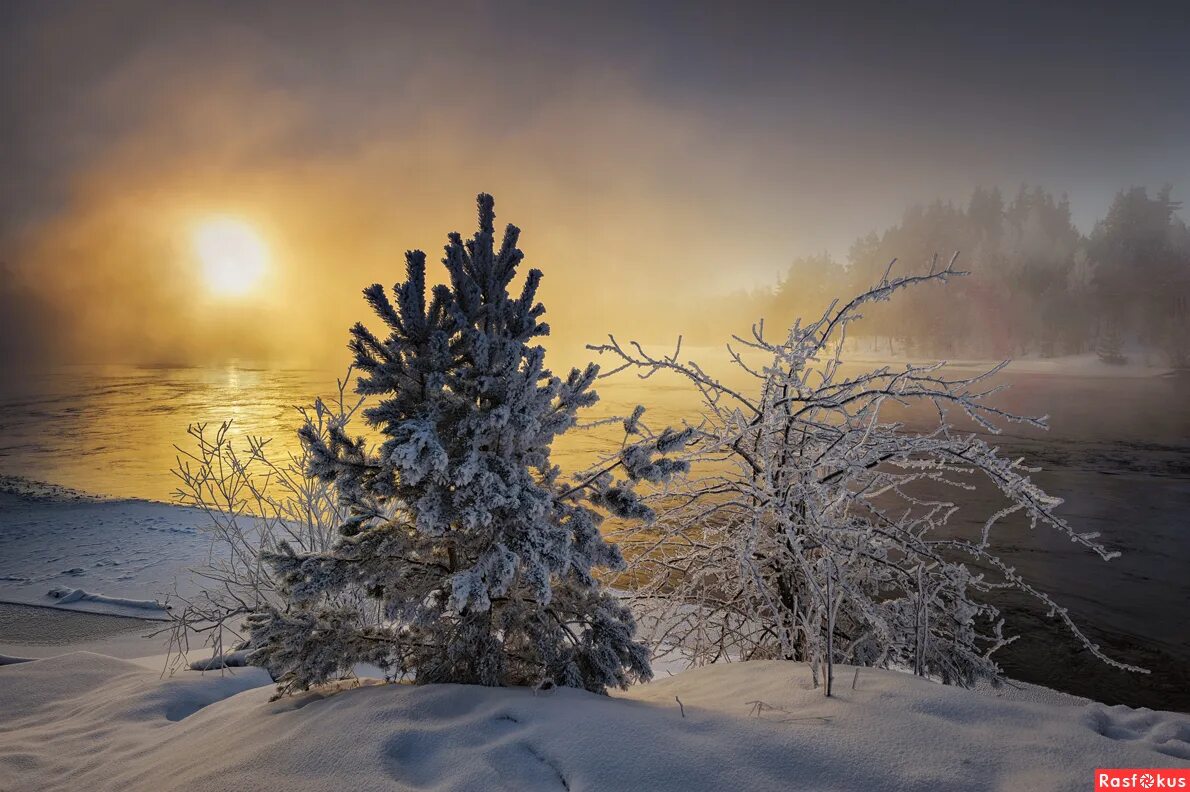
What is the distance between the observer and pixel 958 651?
15.4 ft

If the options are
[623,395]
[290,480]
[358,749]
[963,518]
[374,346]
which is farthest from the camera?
[623,395]

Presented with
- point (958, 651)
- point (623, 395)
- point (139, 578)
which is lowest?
point (139, 578)

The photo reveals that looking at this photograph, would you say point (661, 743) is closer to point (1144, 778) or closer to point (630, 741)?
point (630, 741)

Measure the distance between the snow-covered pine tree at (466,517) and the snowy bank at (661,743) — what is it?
34cm

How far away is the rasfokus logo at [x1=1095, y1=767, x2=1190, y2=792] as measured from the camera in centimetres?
211

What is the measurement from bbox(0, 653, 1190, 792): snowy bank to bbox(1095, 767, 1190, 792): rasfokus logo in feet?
0.10

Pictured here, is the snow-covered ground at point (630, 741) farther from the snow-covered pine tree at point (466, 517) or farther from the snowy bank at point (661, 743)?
the snow-covered pine tree at point (466, 517)

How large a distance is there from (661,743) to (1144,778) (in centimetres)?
185

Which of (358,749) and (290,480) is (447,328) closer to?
(358,749)

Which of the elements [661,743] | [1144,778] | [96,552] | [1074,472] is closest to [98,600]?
[96,552]

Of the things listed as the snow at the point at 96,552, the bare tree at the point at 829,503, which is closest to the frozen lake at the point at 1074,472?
the snow at the point at 96,552

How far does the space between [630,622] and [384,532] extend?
67.1 inches

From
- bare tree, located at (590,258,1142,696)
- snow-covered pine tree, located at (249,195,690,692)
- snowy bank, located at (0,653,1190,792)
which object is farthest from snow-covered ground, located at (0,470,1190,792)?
bare tree, located at (590,258,1142,696)

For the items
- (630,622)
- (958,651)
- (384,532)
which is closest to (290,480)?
(384,532)
